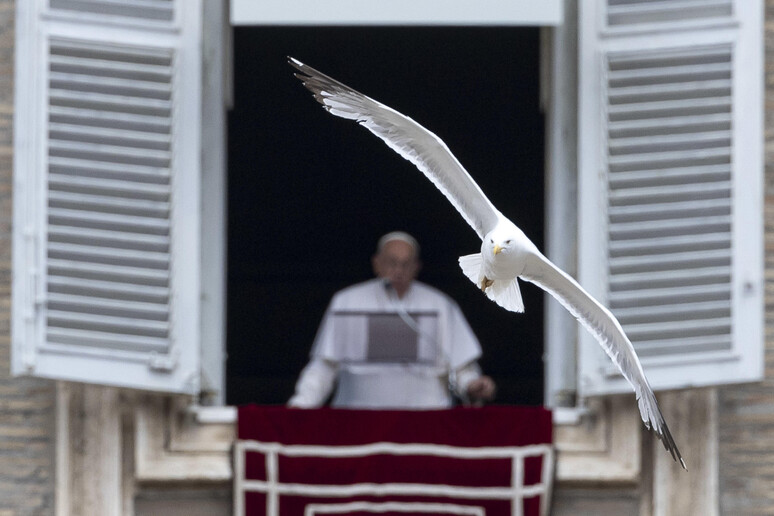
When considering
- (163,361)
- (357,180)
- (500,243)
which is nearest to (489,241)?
(500,243)

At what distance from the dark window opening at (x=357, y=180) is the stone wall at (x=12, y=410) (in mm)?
2084

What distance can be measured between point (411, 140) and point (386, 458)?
4.43 feet

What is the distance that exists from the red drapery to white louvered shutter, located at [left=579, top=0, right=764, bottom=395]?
1.22 feet

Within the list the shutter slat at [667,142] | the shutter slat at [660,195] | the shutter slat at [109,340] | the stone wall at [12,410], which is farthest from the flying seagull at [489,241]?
the stone wall at [12,410]

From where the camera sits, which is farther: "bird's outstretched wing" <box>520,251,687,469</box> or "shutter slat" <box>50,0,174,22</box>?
"shutter slat" <box>50,0,174,22</box>

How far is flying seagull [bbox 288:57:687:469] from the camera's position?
A: 620 centimetres

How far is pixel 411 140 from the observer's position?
20.7 feet

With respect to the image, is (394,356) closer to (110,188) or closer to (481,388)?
(481,388)

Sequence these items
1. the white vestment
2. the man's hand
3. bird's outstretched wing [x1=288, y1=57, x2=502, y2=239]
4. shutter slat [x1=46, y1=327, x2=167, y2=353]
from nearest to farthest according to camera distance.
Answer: bird's outstretched wing [x1=288, y1=57, x2=502, y2=239] < shutter slat [x1=46, y1=327, x2=167, y2=353] < the man's hand < the white vestment

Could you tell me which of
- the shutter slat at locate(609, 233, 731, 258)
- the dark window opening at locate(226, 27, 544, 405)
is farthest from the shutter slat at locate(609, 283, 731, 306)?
the dark window opening at locate(226, 27, 544, 405)

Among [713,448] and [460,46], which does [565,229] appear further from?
[460,46]

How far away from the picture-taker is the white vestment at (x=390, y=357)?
7535 millimetres

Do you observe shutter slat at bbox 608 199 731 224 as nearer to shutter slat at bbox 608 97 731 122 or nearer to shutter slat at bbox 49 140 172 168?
shutter slat at bbox 608 97 731 122

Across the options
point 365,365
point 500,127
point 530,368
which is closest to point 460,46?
point 500,127
